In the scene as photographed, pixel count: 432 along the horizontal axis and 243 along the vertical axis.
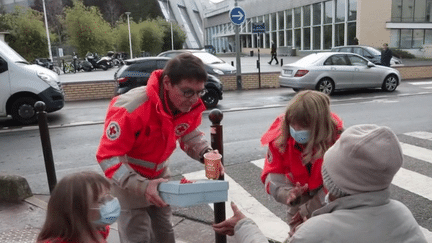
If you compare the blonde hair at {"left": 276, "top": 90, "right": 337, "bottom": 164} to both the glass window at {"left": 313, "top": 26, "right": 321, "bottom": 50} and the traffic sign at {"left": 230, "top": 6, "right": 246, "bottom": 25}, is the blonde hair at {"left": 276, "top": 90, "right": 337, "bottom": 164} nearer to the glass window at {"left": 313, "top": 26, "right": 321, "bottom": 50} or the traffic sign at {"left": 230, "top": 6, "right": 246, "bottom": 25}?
the traffic sign at {"left": 230, "top": 6, "right": 246, "bottom": 25}

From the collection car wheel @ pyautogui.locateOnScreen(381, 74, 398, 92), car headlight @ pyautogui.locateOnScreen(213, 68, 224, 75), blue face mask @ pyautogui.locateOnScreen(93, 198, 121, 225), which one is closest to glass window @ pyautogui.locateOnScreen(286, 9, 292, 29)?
car wheel @ pyautogui.locateOnScreen(381, 74, 398, 92)

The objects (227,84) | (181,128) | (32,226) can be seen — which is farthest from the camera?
(227,84)

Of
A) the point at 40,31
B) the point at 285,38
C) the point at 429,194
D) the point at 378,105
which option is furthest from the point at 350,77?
the point at 285,38

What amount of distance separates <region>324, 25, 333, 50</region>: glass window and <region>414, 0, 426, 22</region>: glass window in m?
7.76

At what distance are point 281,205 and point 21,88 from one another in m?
7.77

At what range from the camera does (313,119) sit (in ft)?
7.64

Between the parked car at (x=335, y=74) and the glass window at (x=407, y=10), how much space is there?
972 inches

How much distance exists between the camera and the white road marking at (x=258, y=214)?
3.88 meters

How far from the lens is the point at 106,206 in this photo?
6.42ft

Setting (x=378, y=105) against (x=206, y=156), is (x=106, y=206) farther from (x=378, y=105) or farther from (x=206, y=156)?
(x=378, y=105)

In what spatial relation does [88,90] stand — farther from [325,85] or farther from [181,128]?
[181,128]

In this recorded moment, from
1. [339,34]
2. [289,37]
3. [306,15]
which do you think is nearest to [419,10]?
[339,34]

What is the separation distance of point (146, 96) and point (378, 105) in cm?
1036

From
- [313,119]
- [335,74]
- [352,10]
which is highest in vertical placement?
[352,10]
